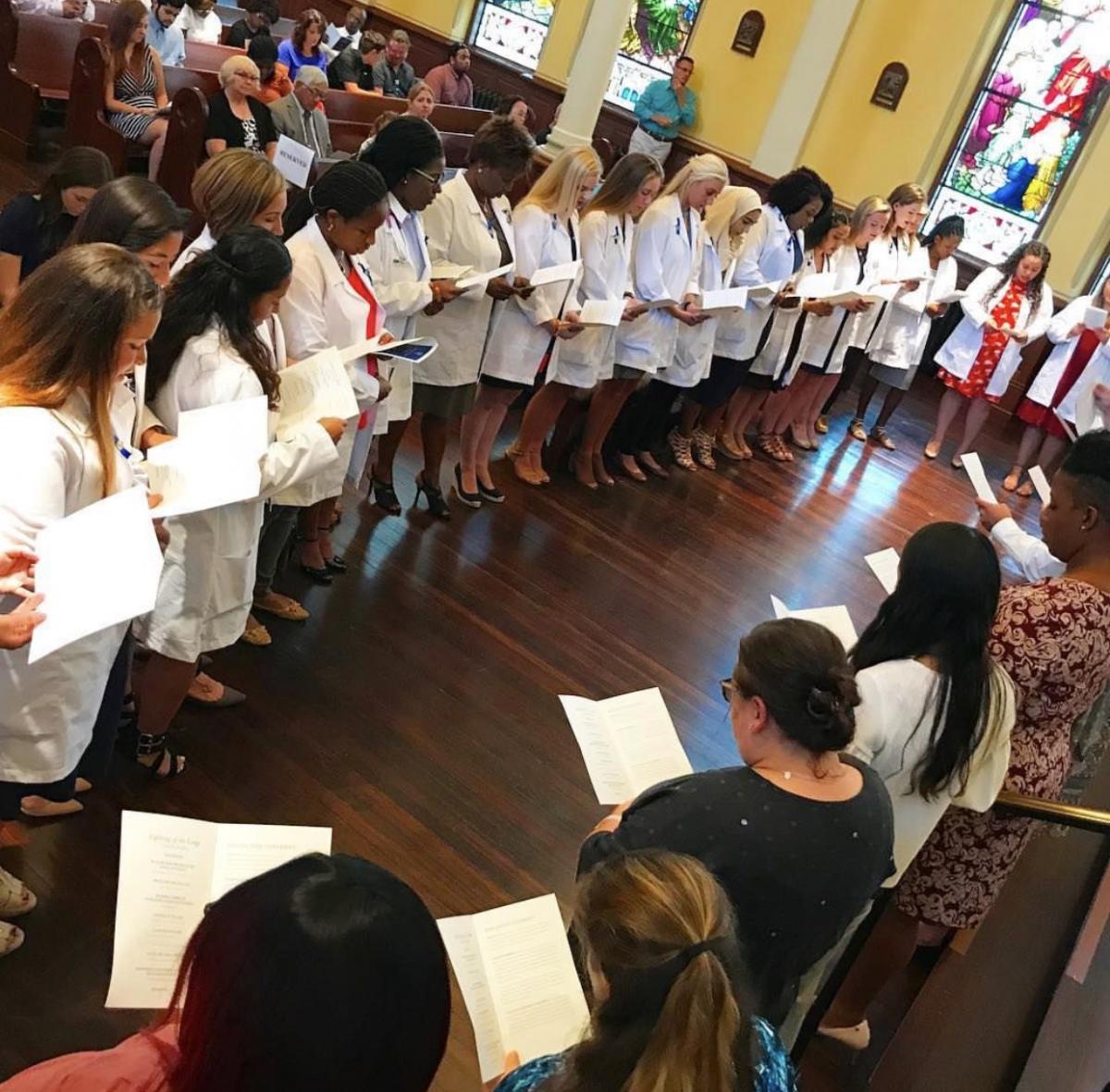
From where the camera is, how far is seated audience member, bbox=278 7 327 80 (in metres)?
7.98

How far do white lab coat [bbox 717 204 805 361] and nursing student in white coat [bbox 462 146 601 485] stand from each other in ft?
3.78

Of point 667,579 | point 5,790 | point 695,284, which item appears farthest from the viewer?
point 695,284

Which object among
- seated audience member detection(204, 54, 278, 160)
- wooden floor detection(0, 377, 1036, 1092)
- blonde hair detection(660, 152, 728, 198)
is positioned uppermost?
blonde hair detection(660, 152, 728, 198)

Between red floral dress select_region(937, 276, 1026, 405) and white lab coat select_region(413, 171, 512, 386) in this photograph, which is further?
red floral dress select_region(937, 276, 1026, 405)

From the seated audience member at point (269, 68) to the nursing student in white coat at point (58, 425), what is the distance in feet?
16.0

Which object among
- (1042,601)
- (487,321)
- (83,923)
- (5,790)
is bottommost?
(83,923)

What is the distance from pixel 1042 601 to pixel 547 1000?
130cm

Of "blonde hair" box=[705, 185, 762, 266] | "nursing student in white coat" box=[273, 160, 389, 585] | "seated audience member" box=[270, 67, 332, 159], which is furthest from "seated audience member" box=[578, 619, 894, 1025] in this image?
"seated audience member" box=[270, 67, 332, 159]

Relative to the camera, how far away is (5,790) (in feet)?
6.79

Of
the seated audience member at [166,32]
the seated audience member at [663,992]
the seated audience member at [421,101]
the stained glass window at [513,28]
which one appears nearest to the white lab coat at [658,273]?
the seated audience member at [421,101]

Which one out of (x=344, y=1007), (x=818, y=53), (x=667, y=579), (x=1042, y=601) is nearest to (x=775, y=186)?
(x=667, y=579)

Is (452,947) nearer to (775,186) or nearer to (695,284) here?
(695,284)

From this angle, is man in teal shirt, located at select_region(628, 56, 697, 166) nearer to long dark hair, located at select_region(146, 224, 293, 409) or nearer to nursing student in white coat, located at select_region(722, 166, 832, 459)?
nursing student in white coat, located at select_region(722, 166, 832, 459)

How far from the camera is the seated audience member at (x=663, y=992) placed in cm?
110
